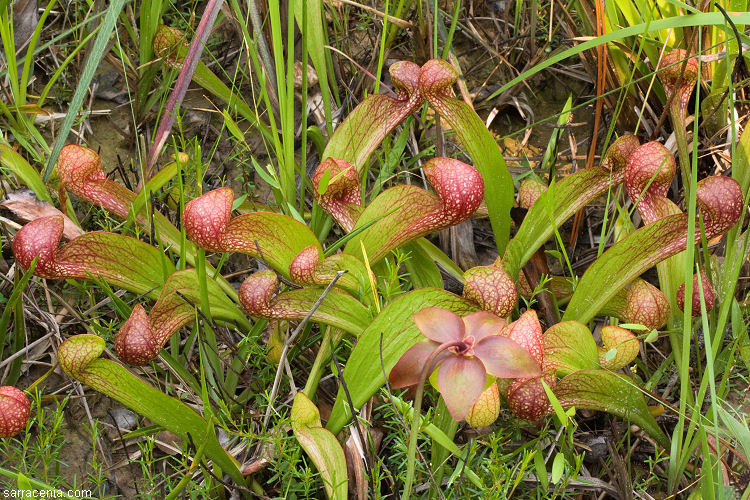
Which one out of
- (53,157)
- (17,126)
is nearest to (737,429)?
(53,157)

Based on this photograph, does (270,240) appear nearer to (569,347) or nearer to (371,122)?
(371,122)

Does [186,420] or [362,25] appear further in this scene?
[362,25]

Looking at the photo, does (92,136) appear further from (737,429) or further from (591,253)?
(737,429)

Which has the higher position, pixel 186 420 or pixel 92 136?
pixel 92 136

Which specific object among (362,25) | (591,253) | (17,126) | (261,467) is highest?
(362,25)

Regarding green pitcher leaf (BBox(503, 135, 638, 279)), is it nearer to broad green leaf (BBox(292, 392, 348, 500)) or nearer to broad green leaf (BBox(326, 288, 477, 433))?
broad green leaf (BBox(326, 288, 477, 433))

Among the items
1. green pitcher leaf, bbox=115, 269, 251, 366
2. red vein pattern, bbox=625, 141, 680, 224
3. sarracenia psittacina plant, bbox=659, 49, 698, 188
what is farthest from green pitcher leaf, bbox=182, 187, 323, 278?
sarracenia psittacina plant, bbox=659, 49, 698, 188

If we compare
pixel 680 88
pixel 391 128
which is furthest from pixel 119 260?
pixel 680 88

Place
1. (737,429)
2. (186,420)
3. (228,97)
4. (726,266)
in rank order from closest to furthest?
1. (737,429)
2. (186,420)
3. (726,266)
4. (228,97)
